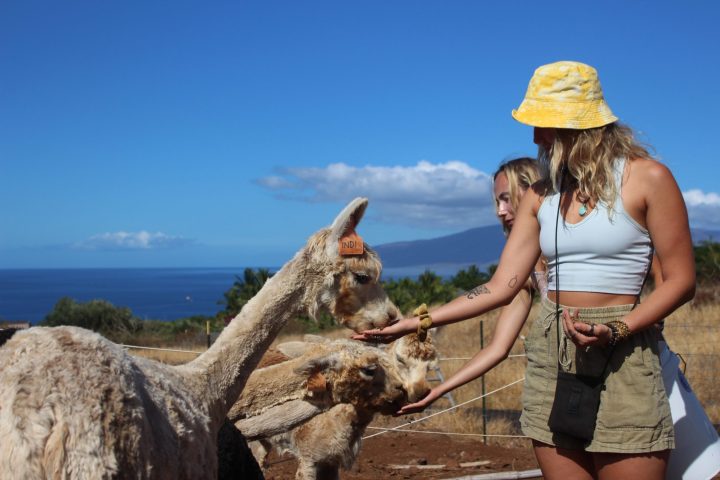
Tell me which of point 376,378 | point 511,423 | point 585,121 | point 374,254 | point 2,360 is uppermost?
point 585,121

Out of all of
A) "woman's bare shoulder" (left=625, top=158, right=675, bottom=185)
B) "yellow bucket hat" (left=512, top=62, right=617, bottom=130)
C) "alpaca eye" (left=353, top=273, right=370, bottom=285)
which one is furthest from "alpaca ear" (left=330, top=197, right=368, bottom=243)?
"woman's bare shoulder" (left=625, top=158, right=675, bottom=185)

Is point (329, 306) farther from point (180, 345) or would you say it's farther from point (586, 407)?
point (180, 345)

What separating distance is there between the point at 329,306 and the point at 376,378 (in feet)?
3.81

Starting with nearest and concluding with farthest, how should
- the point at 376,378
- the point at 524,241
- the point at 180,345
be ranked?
1. the point at 524,241
2. the point at 376,378
3. the point at 180,345

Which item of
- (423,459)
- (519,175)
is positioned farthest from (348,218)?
(423,459)

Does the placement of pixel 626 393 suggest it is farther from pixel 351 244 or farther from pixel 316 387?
pixel 316 387

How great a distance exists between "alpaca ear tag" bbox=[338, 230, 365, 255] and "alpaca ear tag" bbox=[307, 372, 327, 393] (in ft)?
3.48

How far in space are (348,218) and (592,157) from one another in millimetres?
1735

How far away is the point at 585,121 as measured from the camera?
9.36 feet

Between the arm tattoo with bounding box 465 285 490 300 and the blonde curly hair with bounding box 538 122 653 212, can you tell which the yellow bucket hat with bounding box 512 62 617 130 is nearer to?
the blonde curly hair with bounding box 538 122 653 212

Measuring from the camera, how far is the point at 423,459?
29.0 ft

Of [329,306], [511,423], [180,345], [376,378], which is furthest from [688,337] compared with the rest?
[329,306]

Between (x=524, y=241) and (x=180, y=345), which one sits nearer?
(x=524, y=241)

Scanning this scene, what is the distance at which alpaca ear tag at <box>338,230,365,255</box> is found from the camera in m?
4.38
